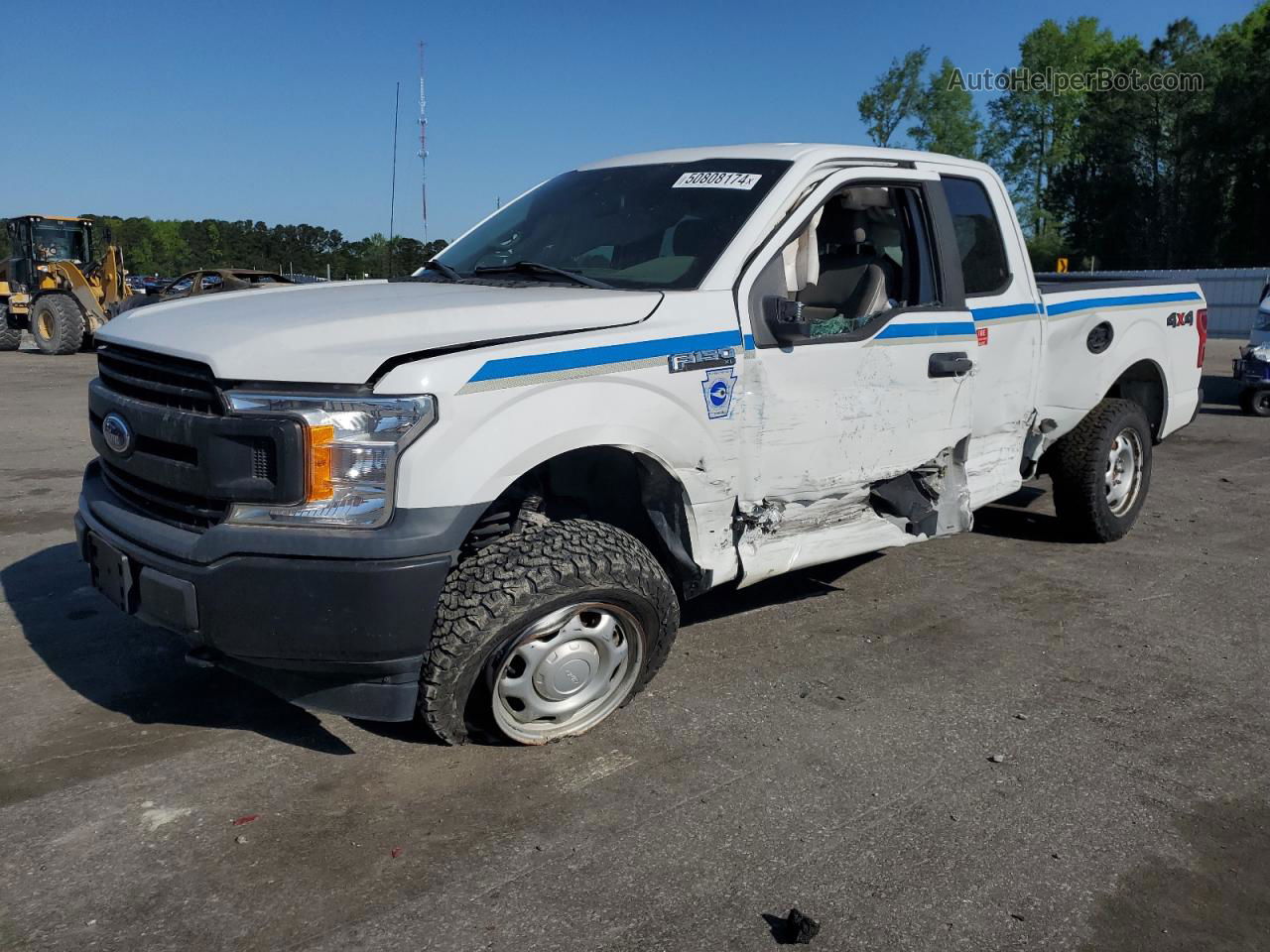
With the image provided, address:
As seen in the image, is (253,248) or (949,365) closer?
(949,365)

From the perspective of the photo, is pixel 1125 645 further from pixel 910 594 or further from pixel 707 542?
pixel 707 542

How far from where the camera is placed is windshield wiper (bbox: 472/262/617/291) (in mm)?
3809

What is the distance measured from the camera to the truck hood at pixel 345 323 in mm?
2918

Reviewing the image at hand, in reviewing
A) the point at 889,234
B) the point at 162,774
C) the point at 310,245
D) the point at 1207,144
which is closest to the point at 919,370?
the point at 889,234

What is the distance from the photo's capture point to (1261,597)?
201 inches

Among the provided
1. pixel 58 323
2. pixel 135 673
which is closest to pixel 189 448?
pixel 135 673

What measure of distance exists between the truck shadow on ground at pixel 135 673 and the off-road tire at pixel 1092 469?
410cm

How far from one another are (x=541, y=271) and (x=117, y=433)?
1.54 m

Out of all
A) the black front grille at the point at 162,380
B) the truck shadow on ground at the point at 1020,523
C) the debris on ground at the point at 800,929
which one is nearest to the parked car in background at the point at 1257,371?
the truck shadow on ground at the point at 1020,523

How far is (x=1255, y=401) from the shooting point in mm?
11719

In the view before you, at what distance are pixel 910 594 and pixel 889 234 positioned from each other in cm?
171

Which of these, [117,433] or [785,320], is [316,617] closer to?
[117,433]

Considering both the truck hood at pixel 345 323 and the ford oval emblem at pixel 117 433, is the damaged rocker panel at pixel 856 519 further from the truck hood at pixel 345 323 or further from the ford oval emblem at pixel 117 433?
the ford oval emblem at pixel 117 433

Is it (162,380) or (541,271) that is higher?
(541,271)
